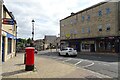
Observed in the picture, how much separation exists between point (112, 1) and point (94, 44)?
412 inches

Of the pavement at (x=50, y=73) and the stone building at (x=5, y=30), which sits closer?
the pavement at (x=50, y=73)

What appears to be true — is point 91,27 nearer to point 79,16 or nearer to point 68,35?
point 79,16

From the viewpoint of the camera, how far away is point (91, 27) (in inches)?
1886

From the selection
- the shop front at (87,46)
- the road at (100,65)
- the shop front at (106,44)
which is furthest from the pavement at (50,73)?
the shop front at (87,46)

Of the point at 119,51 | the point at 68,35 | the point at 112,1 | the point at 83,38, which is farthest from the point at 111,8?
the point at 68,35

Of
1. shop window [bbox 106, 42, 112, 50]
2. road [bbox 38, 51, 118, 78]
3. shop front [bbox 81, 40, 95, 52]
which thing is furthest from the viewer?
shop front [bbox 81, 40, 95, 52]

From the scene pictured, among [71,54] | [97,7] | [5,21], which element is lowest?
[71,54]

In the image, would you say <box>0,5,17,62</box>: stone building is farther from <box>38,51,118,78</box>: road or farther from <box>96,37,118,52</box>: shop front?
<box>96,37,118,52</box>: shop front

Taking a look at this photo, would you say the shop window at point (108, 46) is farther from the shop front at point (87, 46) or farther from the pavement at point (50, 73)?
the pavement at point (50, 73)

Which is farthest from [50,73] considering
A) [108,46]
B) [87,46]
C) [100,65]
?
[87,46]

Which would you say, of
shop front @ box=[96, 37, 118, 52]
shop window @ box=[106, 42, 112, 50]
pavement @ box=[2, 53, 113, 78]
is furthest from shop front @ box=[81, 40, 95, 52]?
pavement @ box=[2, 53, 113, 78]

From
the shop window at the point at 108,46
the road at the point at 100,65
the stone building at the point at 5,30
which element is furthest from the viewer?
the shop window at the point at 108,46

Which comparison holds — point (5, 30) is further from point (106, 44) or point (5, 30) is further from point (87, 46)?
point (87, 46)

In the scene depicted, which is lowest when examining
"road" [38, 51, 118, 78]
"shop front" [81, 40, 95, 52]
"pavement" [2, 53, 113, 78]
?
"road" [38, 51, 118, 78]
